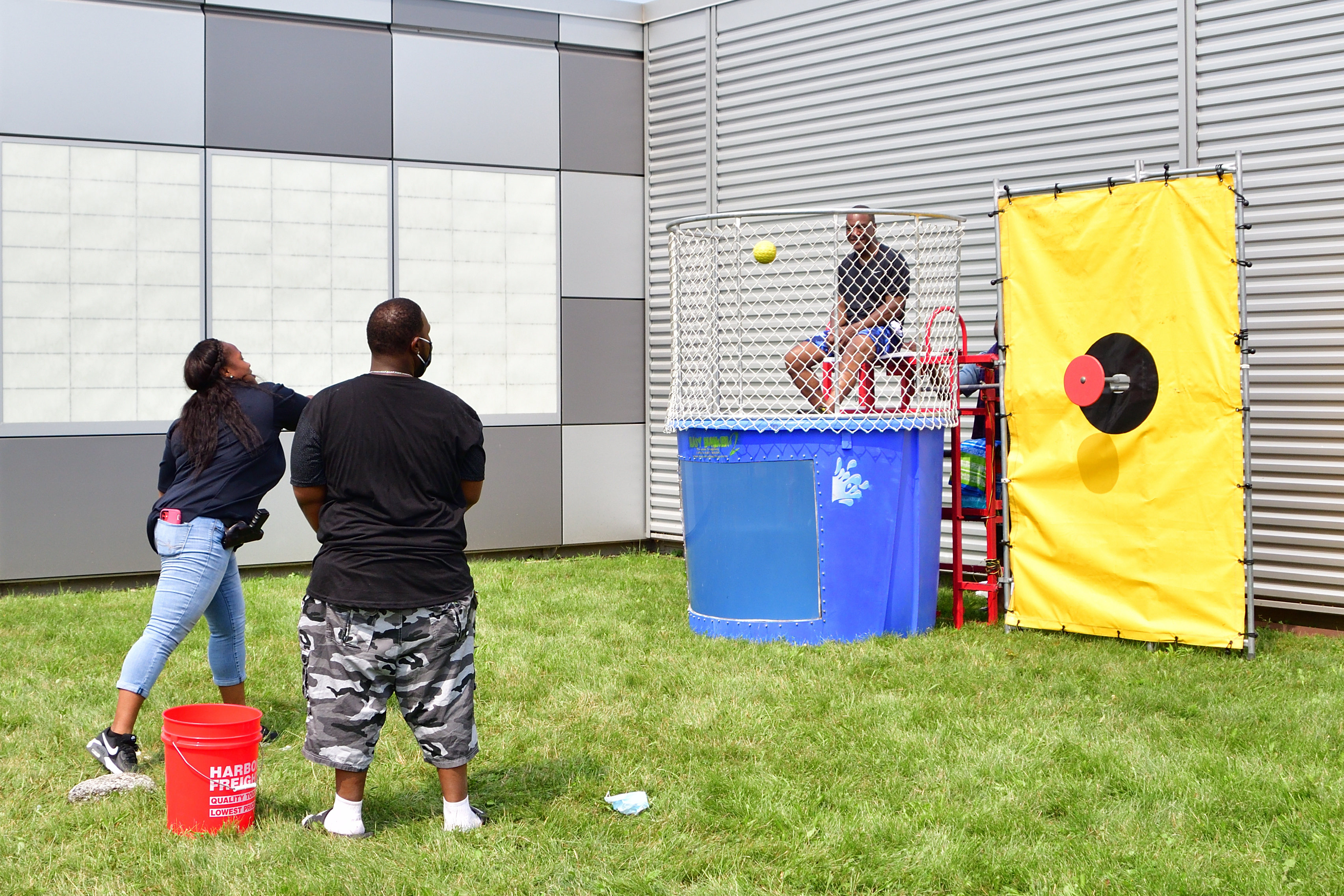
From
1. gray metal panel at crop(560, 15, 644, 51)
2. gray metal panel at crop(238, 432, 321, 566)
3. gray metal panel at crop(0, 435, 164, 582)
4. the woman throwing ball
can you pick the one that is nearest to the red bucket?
the woman throwing ball

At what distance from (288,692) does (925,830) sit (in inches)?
136

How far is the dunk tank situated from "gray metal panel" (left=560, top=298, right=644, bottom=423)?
3336 mm

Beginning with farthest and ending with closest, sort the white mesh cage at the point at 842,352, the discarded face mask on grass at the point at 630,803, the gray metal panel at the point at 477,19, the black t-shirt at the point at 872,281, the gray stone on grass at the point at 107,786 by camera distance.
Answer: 1. the gray metal panel at the point at 477,19
2. the black t-shirt at the point at 872,281
3. the white mesh cage at the point at 842,352
4. the gray stone on grass at the point at 107,786
5. the discarded face mask on grass at the point at 630,803

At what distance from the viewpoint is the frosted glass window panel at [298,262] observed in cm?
965

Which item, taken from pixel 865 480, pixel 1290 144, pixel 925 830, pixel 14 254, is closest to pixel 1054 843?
pixel 925 830

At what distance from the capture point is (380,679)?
13.6 feet

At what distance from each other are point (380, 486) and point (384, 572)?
0.29m

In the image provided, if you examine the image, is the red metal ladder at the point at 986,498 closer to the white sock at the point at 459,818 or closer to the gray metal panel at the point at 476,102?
the white sock at the point at 459,818

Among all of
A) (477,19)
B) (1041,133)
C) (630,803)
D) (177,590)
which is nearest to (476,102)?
(477,19)

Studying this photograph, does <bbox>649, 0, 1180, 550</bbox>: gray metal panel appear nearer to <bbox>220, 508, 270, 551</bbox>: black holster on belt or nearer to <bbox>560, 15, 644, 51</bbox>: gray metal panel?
<bbox>560, 15, 644, 51</bbox>: gray metal panel

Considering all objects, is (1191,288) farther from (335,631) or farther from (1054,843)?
(335,631)

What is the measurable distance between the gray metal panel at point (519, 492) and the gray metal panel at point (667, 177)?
99 centimetres

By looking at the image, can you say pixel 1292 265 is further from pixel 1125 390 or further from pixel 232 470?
pixel 232 470

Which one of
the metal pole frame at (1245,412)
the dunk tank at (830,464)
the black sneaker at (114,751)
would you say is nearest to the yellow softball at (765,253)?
the dunk tank at (830,464)
